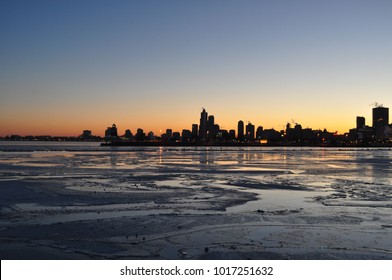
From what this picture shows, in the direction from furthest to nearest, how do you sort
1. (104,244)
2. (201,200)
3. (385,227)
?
(201,200)
(385,227)
(104,244)

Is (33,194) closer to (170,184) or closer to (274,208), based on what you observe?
(170,184)

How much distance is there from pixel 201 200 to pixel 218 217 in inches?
161

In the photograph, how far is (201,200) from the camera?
1842 cm

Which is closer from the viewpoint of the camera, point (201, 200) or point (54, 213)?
point (54, 213)

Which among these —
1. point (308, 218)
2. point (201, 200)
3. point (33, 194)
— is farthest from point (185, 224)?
point (33, 194)

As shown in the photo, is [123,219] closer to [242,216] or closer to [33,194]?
[242,216]

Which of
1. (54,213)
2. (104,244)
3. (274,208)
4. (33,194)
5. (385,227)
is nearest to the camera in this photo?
(104,244)

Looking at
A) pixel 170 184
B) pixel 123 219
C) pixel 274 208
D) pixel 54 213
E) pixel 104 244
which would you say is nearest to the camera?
pixel 104 244

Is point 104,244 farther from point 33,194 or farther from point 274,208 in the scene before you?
point 33,194

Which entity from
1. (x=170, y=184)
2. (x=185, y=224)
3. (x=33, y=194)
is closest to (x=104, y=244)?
(x=185, y=224)

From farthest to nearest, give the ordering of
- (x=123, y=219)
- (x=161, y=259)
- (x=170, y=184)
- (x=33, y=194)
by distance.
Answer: (x=170, y=184) → (x=33, y=194) → (x=123, y=219) → (x=161, y=259)

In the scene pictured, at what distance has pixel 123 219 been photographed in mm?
13922

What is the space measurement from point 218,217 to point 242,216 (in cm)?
87
